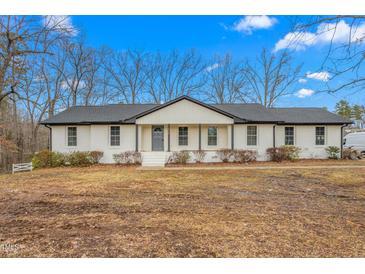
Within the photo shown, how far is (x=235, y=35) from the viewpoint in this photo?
31.3ft

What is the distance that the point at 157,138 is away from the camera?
48.7 ft

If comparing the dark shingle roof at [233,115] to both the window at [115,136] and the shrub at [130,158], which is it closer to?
the window at [115,136]

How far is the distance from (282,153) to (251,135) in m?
2.41

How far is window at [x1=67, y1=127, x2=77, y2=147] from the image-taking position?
14359 millimetres

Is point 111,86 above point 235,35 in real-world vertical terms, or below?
above

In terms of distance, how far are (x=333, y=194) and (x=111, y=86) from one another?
27.6 metres

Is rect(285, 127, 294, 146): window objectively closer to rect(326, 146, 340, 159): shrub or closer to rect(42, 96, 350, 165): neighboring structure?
rect(42, 96, 350, 165): neighboring structure

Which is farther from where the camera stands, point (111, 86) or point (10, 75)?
point (111, 86)

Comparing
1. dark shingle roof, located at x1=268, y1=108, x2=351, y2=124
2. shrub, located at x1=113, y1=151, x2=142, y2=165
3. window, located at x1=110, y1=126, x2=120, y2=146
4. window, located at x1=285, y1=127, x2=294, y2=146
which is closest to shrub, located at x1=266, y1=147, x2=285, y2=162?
window, located at x1=285, y1=127, x2=294, y2=146

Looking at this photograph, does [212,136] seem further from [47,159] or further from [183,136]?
[47,159]

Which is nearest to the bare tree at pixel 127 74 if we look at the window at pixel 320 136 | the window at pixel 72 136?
the window at pixel 72 136

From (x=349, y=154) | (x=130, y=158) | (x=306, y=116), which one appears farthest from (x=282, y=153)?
(x=130, y=158)
